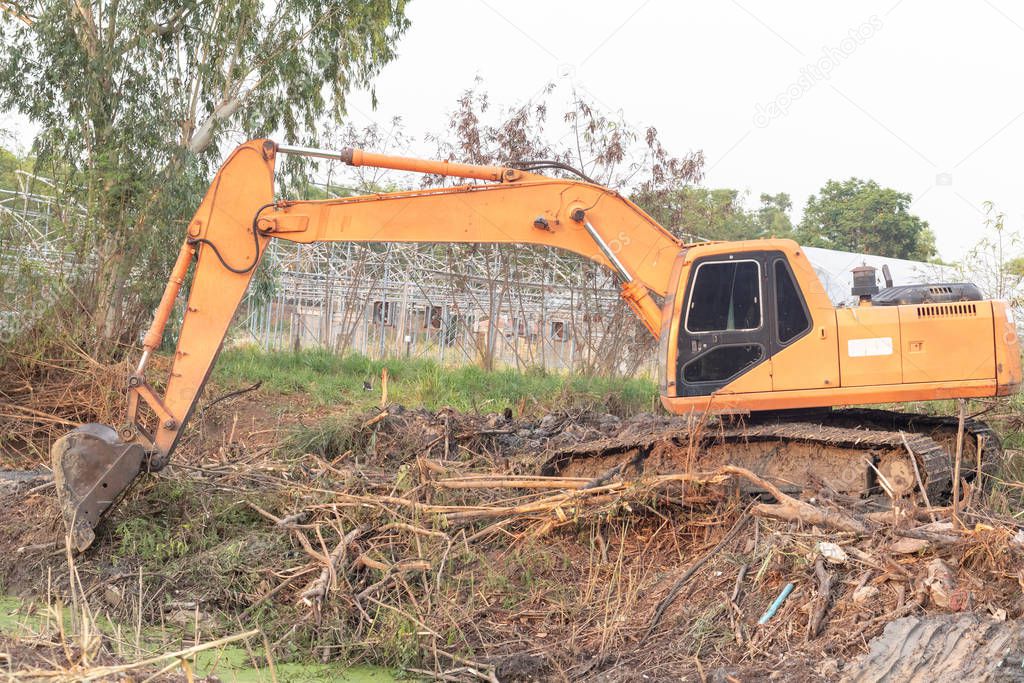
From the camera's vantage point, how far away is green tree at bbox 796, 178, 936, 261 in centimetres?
3244

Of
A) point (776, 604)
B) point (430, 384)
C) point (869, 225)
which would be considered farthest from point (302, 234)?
point (869, 225)

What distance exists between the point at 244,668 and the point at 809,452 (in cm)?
440

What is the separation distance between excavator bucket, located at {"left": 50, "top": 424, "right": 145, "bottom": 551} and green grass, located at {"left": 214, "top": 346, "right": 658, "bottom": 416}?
669 centimetres

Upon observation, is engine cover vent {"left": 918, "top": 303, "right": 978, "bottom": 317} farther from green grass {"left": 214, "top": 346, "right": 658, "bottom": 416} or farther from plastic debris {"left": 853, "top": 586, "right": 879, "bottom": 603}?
green grass {"left": 214, "top": 346, "right": 658, "bottom": 416}

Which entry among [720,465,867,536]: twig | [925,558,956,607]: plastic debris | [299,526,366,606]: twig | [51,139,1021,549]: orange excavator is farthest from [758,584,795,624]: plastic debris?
[299,526,366,606]: twig

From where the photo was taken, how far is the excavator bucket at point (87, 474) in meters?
7.07

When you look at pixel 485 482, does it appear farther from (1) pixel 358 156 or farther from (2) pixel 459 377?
(2) pixel 459 377

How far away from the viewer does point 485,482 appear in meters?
7.63

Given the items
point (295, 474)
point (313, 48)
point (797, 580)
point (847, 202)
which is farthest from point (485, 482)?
point (847, 202)

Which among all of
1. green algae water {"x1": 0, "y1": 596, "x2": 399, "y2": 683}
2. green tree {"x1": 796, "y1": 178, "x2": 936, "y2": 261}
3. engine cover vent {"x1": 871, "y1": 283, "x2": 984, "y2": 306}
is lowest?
green algae water {"x1": 0, "y1": 596, "x2": 399, "y2": 683}

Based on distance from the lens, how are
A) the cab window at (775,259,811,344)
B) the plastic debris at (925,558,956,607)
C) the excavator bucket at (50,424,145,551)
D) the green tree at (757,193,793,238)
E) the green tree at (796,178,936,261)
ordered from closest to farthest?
the plastic debris at (925,558,956,607), the excavator bucket at (50,424,145,551), the cab window at (775,259,811,344), the green tree at (796,178,936,261), the green tree at (757,193,793,238)

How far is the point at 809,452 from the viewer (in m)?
7.76

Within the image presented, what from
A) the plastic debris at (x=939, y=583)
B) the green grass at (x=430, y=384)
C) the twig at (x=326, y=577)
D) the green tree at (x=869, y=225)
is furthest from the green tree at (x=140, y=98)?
the green tree at (x=869, y=225)

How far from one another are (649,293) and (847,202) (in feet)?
92.8
